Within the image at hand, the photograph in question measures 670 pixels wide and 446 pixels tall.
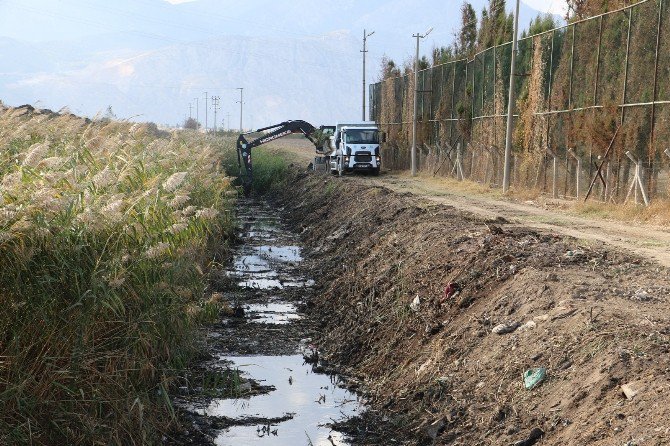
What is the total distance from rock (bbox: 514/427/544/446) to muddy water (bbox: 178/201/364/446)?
7.71 ft

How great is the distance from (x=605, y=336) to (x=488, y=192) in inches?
880

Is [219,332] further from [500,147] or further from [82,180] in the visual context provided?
[500,147]

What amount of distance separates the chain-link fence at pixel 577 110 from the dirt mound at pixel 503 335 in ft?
20.3

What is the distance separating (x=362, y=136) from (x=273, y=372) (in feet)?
107

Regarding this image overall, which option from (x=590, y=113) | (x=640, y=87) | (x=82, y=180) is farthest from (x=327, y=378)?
(x=590, y=113)

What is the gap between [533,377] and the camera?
865cm

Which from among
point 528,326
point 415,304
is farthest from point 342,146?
point 528,326

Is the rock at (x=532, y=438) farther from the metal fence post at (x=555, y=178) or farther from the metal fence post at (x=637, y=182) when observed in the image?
the metal fence post at (x=555, y=178)

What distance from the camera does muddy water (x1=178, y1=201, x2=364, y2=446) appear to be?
1004 cm

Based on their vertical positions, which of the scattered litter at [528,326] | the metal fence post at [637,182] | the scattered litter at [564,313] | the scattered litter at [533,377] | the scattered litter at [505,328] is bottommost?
the scattered litter at [533,377]

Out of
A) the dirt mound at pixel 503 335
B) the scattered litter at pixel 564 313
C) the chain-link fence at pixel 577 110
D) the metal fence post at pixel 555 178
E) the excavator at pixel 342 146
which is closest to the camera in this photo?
the dirt mound at pixel 503 335

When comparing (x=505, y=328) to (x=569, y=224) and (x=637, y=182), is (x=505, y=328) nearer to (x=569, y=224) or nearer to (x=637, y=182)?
(x=569, y=224)

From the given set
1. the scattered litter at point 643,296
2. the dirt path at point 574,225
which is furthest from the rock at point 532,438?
the dirt path at point 574,225

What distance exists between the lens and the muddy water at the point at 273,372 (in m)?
10.0
